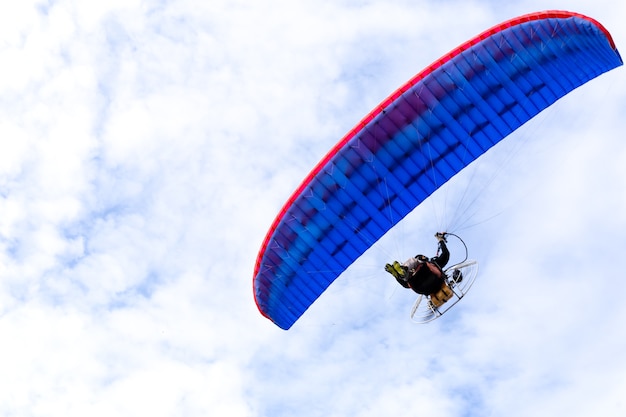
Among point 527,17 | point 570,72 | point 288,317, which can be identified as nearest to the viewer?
point 527,17

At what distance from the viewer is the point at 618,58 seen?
2131 cm

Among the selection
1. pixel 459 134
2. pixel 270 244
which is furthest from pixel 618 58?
pixel 270 244

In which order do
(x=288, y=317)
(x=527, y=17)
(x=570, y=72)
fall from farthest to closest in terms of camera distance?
1. (x=288, y=317)
2. (x=570, y=72)
3. (x=527, y=17)

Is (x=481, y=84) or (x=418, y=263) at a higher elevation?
(x=481, y=84)

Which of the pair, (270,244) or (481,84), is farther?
(270,244)

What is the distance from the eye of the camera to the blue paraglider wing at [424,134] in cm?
2098

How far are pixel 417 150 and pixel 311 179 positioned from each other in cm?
309

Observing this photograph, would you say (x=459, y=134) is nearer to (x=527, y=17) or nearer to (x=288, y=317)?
(x=527, y=17)

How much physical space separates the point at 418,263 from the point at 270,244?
14.9ft

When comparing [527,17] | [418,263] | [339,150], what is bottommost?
[418,263]

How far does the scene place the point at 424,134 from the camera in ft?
72.9

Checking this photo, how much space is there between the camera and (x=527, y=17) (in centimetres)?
2066

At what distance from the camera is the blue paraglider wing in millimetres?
20984

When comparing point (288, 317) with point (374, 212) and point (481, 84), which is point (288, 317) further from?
point (481, 84)
